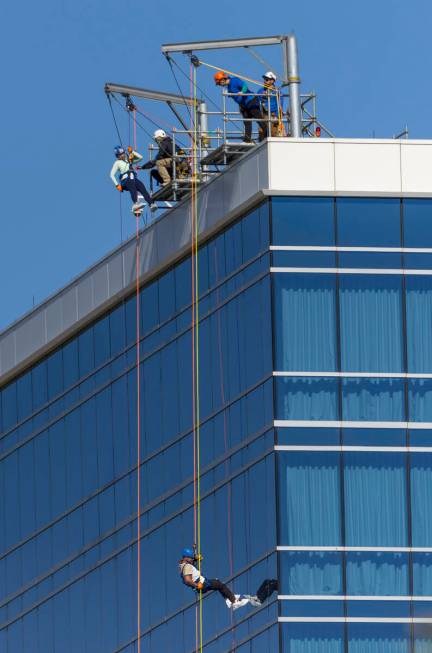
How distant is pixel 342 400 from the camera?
73.2 meters

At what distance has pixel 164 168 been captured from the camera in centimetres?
7925

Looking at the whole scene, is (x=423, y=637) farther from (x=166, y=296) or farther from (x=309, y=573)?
(x=166, y=296)

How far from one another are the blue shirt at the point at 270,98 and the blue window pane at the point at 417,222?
4909 mm

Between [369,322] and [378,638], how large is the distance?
25.4 ft

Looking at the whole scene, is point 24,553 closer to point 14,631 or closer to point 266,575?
point 14,631

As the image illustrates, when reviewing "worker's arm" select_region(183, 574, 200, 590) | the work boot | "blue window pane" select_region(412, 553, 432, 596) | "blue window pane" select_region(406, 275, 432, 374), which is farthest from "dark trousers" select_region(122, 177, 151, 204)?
"blue window pane" select_region(412, 553, 432, 596)

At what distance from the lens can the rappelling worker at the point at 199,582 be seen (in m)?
73.7

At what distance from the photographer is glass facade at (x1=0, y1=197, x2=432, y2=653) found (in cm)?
7231

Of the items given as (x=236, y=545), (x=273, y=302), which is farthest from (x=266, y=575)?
(x=273, y=302)

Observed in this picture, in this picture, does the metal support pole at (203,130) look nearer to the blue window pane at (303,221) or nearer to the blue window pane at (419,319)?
the blue window pane at (303,221)

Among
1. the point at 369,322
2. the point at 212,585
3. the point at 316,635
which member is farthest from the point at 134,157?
the point at 316,635

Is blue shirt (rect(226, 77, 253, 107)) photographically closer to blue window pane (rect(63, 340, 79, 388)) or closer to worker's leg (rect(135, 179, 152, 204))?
worker's leg (rect(135, 179, 152, 204))

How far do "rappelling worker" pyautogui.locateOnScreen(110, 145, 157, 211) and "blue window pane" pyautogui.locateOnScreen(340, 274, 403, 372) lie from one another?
8096mm

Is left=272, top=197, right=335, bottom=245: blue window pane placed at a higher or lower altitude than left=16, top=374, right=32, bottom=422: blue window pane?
higher
